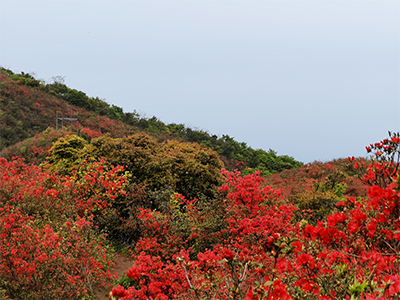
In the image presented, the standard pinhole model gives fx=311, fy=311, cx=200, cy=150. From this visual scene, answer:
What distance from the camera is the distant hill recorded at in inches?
799

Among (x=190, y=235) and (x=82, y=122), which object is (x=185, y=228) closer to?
(x=190, y=235)

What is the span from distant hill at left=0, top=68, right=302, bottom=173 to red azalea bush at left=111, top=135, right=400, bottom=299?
37.2 feet

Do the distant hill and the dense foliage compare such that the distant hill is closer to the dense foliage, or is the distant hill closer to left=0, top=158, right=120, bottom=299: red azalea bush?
the dense foliage

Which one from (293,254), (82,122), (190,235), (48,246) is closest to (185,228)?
(190,235)

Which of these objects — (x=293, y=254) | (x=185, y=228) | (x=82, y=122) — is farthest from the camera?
(x=82, y=122)

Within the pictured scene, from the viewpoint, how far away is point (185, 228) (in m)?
6.81

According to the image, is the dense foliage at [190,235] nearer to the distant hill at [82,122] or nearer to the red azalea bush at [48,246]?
the red azalea bush at [48,246]

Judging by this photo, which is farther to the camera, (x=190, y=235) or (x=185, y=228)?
(x=185, y=228)

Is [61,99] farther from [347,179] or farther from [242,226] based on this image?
[242,226]

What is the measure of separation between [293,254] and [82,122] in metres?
21.9

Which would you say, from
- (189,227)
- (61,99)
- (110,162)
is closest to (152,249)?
(189,227)

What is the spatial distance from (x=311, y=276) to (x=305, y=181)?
11.4 meters

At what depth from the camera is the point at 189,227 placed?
6.84 meters

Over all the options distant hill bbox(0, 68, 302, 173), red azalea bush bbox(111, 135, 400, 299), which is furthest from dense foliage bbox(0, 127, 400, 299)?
distant hill bbox(0, 68, 302, 173)
